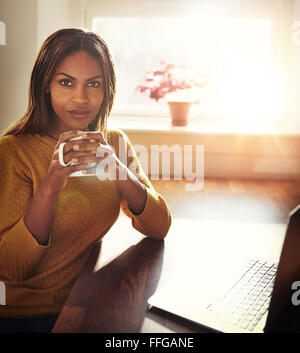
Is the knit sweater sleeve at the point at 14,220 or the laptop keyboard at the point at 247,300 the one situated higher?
the knit sweater sleeve at the point at 14,220

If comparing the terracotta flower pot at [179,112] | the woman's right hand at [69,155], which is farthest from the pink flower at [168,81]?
the woman's right hand at [69,155]

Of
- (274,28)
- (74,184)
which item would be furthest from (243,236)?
(274,28)

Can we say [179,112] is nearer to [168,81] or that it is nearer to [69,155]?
[168,81]

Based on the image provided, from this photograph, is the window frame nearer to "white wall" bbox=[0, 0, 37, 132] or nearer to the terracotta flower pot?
the terracotta flower pot

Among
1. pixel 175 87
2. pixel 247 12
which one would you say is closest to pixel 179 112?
pixel 175 87

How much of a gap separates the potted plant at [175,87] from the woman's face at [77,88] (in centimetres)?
215

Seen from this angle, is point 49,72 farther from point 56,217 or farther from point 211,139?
Answer: point 211,139

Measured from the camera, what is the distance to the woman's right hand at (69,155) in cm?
70

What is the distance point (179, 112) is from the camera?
299 cm

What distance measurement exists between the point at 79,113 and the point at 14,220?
237 millimetres

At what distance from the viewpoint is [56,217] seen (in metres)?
0.84

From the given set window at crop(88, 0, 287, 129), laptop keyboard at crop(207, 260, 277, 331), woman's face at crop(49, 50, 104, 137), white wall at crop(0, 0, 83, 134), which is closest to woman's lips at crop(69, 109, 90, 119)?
woman's face at crop(49, 50, 104, 137)

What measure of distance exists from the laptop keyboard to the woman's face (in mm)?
426

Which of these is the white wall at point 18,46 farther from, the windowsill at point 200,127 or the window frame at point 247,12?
the windowsill at point 200,127
